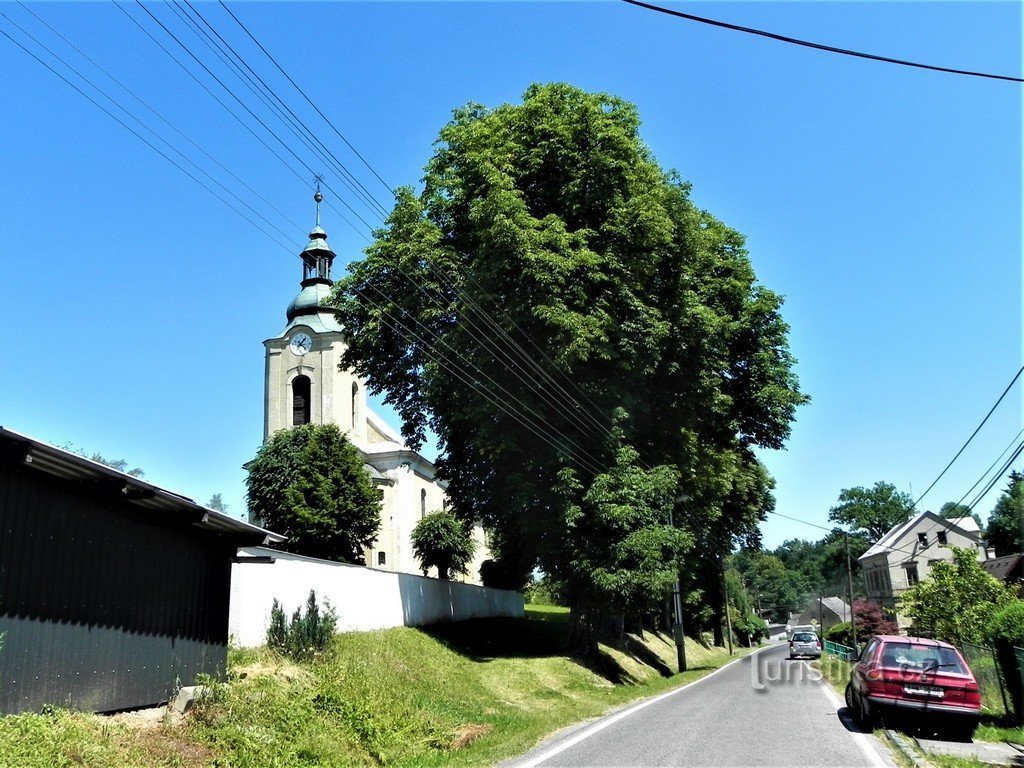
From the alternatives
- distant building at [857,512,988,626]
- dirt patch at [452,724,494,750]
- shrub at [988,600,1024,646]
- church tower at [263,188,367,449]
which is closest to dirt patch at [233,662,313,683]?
dirt patch at [452,724,494,750]

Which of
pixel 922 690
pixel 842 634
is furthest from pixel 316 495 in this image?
pixel 842 634

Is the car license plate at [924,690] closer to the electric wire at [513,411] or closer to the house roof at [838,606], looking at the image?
the electric wire at [513,411]

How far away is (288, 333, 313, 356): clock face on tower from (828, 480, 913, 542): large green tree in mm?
91157

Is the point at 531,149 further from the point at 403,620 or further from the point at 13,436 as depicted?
the point at 13,436

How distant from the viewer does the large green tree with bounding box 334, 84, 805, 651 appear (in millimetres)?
22750

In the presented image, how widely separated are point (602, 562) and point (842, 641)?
48.8 metres

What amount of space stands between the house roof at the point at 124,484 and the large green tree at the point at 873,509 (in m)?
115

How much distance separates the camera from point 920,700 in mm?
12156

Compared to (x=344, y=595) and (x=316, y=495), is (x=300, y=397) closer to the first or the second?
(x=316, y=495)

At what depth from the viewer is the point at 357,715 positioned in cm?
1164

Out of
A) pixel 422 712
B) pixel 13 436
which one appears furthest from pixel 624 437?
pixel 13 436

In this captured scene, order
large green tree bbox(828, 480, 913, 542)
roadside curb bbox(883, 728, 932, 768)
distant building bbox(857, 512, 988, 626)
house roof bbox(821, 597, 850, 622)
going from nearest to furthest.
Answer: roadside curb bbox(883, 728, 932, 768) < distant building bbox(857, 512, 988, 626) < house roof bbox(821, 597, 850, 622) < large green tree bbox(828, 480, 913, 542)

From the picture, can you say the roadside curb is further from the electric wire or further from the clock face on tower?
the clock face on tower

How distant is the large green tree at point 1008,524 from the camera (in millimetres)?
75188
